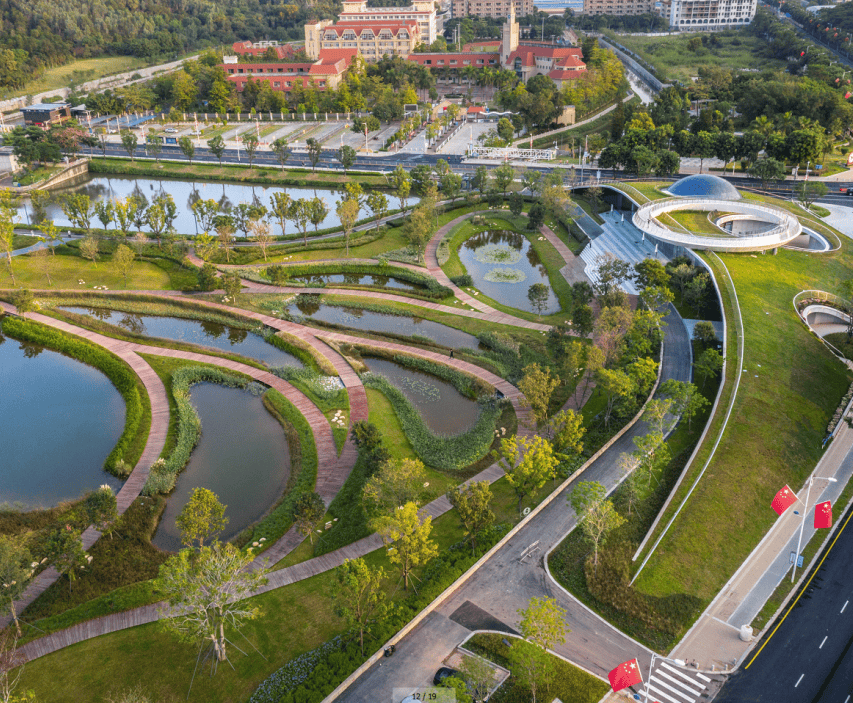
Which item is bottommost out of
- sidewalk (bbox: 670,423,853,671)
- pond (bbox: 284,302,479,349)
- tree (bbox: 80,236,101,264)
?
sidewalk (bbox: 670,423,853,671)

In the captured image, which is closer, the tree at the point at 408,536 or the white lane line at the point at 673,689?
the white lane line at the point at 673,689

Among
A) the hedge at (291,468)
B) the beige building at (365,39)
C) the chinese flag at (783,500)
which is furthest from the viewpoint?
the beige building at (365,39)

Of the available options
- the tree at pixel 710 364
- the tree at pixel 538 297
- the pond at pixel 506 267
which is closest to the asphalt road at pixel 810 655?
the tree at pixel 710 364

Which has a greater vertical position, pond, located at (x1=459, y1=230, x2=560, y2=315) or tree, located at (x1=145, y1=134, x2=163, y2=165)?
tree, located at (x1=145, y1=134, x2=163, y2=165)

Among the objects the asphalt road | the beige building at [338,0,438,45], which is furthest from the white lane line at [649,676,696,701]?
the beige building at [338,0,438,45]

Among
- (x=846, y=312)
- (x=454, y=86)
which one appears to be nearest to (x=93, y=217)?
(x=846, y=312)

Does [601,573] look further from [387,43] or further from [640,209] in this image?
[387,43]

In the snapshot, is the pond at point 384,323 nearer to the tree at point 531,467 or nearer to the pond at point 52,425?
the pond at point 52,425

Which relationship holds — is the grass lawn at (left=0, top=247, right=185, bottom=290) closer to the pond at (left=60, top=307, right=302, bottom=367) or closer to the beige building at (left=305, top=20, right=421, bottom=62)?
the pond at (left=60, top=307, right=302, bottom=367)
